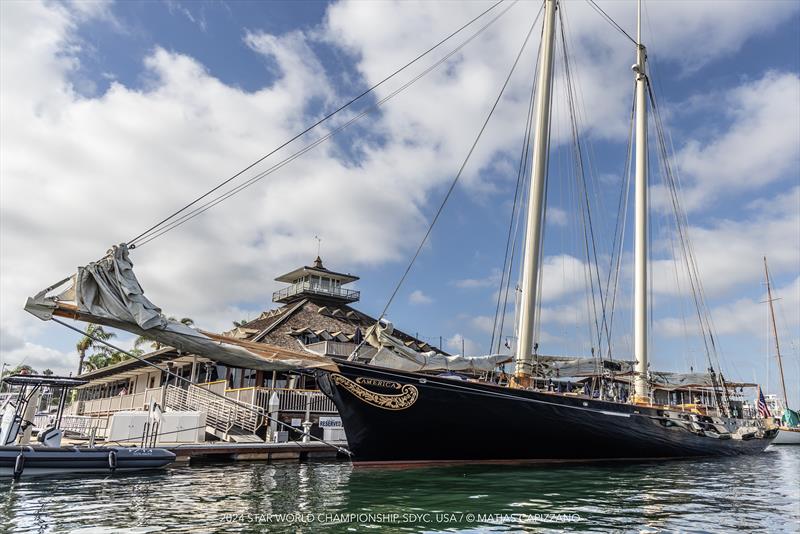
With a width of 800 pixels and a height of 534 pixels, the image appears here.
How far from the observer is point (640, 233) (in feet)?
90.9

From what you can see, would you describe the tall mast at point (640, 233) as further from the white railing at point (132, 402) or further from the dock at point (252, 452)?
the white railing at point (132, 402)

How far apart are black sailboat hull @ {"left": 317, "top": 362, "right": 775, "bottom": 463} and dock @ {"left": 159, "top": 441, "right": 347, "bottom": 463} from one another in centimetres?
507

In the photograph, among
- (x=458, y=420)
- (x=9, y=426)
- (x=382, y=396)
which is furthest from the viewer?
(x=9, y=426)

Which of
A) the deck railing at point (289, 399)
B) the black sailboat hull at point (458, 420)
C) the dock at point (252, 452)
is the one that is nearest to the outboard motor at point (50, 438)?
the dock at point (252, 452)

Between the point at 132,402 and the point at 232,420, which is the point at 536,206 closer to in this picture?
the point at 232,420

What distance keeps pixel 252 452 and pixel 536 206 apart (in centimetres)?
1356

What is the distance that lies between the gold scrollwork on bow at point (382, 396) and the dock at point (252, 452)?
5593 millimetres

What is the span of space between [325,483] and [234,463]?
6.86 metres

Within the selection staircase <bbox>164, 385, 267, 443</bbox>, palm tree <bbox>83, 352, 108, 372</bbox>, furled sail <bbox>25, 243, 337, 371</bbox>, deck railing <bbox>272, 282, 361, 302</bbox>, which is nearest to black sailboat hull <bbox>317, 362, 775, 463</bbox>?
furled sail <bbox>25, 243, 337, 371</bbox>

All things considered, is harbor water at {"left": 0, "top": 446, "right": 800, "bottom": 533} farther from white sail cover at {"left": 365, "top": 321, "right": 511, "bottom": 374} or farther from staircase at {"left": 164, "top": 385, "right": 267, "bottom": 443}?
staircase at {"left": 164, "top": 385, "right": 267, "bottom": 443}

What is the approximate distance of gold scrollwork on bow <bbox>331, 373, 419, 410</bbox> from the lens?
555 inches

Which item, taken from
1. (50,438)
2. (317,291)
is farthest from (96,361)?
(50,438)

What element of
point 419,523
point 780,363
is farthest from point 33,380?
point 780,363

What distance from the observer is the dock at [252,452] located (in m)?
18.6
